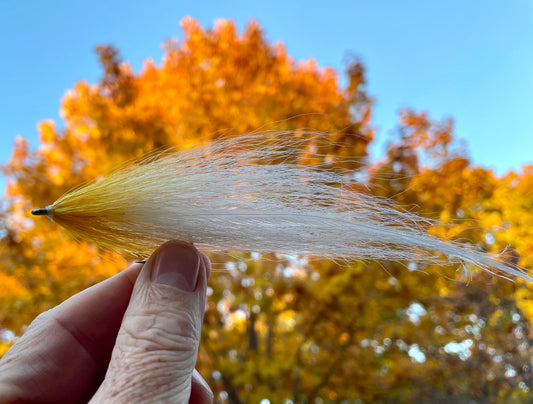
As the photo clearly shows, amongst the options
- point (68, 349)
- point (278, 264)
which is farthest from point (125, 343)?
point (278, 264)

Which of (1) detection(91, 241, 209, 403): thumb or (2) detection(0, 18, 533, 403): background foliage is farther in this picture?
(2) detection(0, 18, 533, 403): background foliage

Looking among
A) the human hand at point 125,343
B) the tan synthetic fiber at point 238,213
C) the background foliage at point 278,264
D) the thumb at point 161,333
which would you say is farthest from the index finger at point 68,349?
the background foliage at point 278,264

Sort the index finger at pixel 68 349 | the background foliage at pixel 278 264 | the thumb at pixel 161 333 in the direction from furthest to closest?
the background foliage at pixel 278 264, the index finger at pixel 68 349, the thumb at pixel 161 333

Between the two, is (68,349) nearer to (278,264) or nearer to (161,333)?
(161,333)

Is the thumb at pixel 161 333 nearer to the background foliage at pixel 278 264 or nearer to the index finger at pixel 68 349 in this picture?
the index finger at pixel 68 349

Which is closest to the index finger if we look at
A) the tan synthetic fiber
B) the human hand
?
the human hand

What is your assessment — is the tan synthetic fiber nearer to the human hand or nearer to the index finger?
the human hand

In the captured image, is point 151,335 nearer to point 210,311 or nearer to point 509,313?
point 210,311
